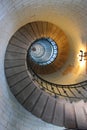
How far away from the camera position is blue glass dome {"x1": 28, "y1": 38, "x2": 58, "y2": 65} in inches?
320

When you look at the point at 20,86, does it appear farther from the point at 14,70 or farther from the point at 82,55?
the point at 82,55

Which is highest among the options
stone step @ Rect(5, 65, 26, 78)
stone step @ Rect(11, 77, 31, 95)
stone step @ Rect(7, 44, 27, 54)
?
stone step @ Rect(7, 44, 27, 54)

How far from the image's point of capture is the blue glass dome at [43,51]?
320 inches

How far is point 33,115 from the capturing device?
4.67 metres

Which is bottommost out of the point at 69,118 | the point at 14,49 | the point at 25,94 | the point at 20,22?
the point at 69,118

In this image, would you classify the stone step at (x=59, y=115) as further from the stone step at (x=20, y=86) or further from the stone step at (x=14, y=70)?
the stone step at (x=14, y=70)

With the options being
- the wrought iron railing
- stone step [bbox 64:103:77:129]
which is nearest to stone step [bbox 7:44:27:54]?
the wrought iron railing

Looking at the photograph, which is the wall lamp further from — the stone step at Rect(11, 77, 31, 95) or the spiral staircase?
the stone step at Rect(11, 77, 31, 95)

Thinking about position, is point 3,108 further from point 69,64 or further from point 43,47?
point 43,47

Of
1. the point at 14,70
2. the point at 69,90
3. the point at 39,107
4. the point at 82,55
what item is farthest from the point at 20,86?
the point at 82,55

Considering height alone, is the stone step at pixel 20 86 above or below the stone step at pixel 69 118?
above

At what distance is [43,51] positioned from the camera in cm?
945

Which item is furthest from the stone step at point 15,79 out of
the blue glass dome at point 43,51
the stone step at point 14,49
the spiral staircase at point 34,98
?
the blue glass dome at point 43,51

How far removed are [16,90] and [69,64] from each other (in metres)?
2.92
